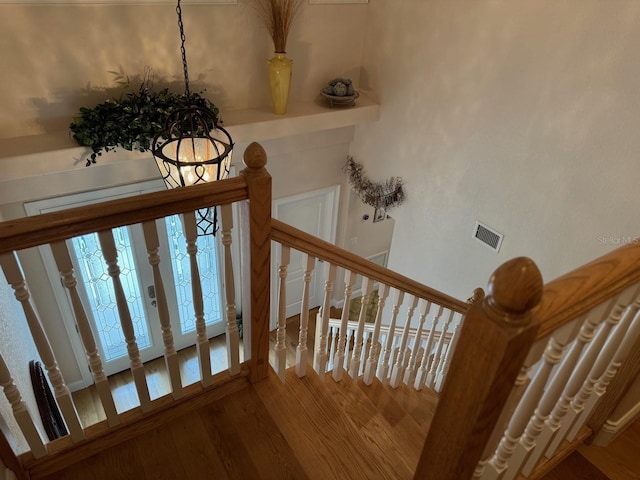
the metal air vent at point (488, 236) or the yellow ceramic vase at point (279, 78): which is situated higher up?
the yellow ceramic vase at point (279, 78)

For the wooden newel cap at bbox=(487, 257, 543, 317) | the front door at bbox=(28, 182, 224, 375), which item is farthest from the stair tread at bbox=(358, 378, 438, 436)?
the front door at bbox=(28, 182, 224, 375)

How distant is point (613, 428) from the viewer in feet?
5.46

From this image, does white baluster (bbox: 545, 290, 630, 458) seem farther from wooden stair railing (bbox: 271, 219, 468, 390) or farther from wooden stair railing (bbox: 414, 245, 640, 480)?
wooden stair railing (bbox: 271, 219, 468, 390)

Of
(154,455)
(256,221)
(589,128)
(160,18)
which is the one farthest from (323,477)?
(160,18)

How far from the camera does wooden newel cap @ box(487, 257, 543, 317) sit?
75 cm

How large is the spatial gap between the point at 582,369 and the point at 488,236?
2.41 meters

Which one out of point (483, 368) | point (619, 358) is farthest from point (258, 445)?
point (619, 358)

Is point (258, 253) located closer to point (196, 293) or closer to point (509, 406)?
point (196, 293)

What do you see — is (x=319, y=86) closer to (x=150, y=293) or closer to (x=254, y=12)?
(x=254, y=12)

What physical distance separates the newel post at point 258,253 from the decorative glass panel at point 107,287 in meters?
2.44

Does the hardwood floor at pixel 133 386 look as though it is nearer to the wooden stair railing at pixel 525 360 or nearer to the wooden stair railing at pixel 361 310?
the wooden stair railing at pixel 361 310

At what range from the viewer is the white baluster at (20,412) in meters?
1.33

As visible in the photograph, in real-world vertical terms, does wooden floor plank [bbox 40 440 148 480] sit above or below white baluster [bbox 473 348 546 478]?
below

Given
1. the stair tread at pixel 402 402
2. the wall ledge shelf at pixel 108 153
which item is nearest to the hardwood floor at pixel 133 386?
the stair tread at pixel 402 402
